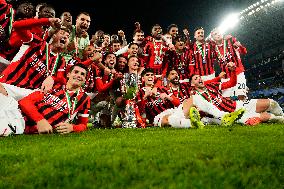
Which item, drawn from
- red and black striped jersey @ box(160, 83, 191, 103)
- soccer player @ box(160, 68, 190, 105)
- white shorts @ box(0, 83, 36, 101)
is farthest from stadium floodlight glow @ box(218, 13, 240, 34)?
white shorts @ box(0, 83, 36, 101)

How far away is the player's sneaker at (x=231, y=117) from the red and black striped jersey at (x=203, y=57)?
3645 mm

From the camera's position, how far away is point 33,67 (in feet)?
18.4

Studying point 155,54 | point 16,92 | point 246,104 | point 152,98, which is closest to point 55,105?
point 16,92

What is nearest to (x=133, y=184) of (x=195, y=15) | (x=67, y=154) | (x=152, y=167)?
(x=152, y=167)

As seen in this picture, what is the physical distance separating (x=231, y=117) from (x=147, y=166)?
3.17 meters

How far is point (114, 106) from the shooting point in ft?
24.4

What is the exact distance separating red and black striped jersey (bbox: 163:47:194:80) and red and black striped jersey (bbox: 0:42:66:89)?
12.5ft

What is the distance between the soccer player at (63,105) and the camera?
496 cm

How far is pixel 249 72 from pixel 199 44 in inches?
604

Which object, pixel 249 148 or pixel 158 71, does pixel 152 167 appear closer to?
pixel 249 148

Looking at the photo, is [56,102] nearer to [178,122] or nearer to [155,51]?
[178,122]

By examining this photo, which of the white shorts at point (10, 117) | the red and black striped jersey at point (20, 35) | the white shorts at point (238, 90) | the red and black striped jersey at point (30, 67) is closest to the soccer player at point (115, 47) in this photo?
the white shorts at point (238, 90)

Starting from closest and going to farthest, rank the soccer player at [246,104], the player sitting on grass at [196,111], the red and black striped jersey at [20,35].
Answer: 1. the red and black striped jersey at [20,35]
2. the player sitting on grass at [196,111]
3. the soccer player at [246,104]

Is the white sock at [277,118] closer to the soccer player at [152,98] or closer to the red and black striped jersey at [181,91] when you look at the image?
the soccer player at [152,98]
